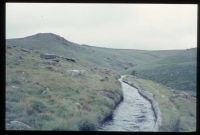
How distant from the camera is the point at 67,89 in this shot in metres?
6.88

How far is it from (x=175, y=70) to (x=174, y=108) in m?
0.32

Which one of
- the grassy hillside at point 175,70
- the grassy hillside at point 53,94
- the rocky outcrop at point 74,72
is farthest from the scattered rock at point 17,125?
the grassy hillside at point 175,70

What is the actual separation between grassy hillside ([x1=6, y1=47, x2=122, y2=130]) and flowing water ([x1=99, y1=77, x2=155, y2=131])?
69 millimetres

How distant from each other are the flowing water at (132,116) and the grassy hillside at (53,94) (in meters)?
0.07

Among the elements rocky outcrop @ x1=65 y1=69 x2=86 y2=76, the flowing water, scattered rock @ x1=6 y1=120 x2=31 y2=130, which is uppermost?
rocky outcrop @ x1=65 y1=69 x2=86 y2=76

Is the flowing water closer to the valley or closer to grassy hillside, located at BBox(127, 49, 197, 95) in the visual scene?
the valley

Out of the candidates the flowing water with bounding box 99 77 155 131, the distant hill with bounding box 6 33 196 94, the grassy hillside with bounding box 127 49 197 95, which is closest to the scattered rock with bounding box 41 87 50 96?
the distant hill with bounding box 6 33 196 94

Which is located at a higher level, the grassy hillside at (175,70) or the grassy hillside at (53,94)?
the grassy hillside at (175,70)

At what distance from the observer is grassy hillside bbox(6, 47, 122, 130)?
6.83 metres

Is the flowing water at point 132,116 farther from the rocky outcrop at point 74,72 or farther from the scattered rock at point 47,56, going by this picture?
the scattered rock at point 47,56

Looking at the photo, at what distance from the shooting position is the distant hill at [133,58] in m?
6.90

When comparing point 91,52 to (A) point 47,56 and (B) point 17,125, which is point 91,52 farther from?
(B) point 17,125

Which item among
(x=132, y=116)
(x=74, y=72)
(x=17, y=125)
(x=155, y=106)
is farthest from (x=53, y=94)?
(x=155, y=106)

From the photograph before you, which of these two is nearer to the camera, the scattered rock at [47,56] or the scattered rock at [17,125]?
the scattered rock at [17,125]
